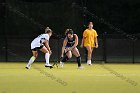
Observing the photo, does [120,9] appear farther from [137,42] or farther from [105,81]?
[105,81]

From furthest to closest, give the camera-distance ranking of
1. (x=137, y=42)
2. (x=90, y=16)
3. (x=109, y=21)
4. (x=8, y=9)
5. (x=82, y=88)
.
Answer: (x=109, y=21) < (x=90, y=16) < (x=8, y=9) < (x=137, y=42) < (x=82, y=88)

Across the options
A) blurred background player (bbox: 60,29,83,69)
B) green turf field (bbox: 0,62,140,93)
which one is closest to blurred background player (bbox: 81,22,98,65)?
blurred background player (bbox: 60,29,83,69)

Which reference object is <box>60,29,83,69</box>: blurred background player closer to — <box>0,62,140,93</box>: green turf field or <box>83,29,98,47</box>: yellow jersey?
<box>83,29,98,47</box>: yellow jersey

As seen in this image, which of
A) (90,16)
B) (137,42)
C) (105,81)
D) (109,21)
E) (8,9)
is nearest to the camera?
(105,81)

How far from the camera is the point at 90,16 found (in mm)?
35594

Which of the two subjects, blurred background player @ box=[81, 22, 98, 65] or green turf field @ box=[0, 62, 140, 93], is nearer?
green turf field @ box=[0, 62, 140, 93]

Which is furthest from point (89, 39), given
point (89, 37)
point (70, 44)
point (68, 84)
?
point (68, 84)

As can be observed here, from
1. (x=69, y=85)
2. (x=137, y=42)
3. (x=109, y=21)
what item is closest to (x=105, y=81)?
(x=69, y=85)

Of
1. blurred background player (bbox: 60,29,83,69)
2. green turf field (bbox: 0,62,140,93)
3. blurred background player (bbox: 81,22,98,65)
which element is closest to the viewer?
green turf field (bbox: 0,62,140,93)

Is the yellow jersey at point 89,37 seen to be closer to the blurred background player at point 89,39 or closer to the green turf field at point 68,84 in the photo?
the blurred background player at point 89,39

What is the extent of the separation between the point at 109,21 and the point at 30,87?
25.7 meters

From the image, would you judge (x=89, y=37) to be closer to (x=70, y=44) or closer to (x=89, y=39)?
(x=89, y=39)

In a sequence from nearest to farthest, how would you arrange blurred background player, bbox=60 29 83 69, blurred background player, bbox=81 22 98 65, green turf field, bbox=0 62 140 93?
1. green turf field, bbox=0 62 140 93
2. blurred background player, bbox=60 29 83 69
3. blurred background player, bbox=81 22 98 65

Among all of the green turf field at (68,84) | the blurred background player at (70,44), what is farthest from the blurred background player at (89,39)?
the green turf field at (68,84)
